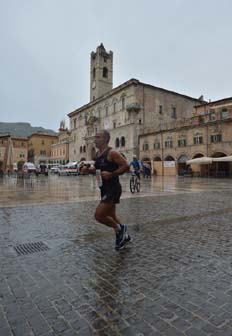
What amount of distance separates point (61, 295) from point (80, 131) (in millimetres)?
60124

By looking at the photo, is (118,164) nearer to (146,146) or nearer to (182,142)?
(182,142)

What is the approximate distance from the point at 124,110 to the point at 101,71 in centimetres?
1874

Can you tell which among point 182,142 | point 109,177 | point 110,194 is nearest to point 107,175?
point 109,177

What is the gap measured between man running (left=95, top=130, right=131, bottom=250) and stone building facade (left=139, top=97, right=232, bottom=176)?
29319 mm

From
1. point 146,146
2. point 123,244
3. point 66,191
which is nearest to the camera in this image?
point 123,244

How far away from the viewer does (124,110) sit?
146 feet

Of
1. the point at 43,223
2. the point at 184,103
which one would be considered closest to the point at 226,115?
the point at 184,103

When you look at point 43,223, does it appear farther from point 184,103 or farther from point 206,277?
point 184,103

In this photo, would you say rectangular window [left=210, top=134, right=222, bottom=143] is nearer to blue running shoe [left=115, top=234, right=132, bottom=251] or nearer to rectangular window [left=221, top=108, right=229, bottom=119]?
rectangular window [left=221, top=108, right=229, bottom=119]

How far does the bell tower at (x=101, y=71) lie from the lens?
5669 cm

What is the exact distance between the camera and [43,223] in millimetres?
5418

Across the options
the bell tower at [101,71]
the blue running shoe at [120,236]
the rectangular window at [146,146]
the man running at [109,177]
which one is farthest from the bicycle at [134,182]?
the bell tower at [101,71]

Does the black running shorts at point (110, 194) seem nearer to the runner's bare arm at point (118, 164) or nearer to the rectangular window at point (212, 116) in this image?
the runner's bare arm at point (118, 164)

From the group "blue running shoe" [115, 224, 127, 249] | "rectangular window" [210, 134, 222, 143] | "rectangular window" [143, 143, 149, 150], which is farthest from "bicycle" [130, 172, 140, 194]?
"rectangular window" [143, 143, 149, 150]
